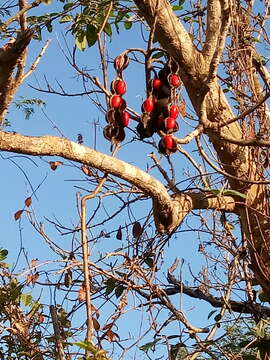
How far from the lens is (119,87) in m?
1.83

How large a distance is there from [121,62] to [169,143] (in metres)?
0.28

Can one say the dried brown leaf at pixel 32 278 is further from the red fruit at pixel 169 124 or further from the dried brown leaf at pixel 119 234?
the red fruit at pixel 169 124

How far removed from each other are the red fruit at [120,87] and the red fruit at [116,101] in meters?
0.02

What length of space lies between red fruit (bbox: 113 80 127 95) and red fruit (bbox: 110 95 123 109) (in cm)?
2

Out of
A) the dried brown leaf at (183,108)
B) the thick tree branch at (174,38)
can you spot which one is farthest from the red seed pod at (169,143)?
the dried brown leaf at (183,108)

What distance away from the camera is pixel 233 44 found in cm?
255

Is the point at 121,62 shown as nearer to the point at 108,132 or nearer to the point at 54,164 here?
the point at 108,132

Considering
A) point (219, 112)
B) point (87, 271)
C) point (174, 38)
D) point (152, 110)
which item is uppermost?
point (174, 38)

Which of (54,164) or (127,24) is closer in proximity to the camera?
(54,164)

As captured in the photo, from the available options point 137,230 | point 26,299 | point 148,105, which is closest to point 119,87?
point 148,105

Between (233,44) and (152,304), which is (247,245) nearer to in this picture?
(152,304)

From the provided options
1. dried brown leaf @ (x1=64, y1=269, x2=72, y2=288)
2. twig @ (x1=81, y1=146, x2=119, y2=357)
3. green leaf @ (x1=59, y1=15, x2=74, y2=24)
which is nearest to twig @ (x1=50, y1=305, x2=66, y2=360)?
dried brown leaf @ (x1=64, y1=269, x2=72, y2=288)

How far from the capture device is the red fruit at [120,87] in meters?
1.83

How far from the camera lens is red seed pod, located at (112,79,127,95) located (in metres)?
1.83
